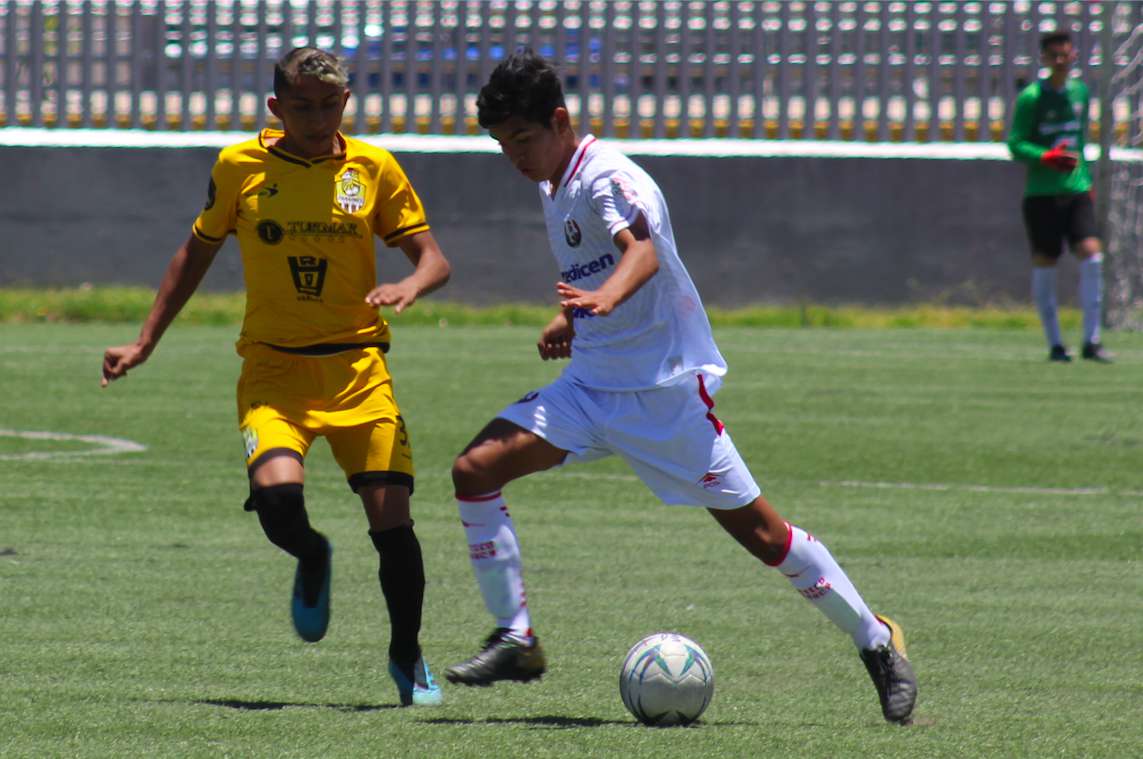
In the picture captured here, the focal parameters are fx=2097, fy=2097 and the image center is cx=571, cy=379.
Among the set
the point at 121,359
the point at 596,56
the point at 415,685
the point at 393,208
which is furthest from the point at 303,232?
the point at 596,56

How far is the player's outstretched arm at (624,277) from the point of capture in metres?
4.92

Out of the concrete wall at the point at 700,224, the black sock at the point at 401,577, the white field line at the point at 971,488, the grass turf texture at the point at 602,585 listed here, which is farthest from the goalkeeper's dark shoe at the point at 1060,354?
the black sock at the point at 401,577

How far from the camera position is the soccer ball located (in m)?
5.06

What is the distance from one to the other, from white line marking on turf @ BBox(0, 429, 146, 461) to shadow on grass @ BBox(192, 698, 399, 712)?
18.3ft

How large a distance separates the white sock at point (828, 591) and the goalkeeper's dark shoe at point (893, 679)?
1.2 inches

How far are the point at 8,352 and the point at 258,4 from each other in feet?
23.1

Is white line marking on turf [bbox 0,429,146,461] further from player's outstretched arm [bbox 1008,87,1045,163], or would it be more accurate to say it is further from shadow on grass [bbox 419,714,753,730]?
player's outstretched arm [bbox 1008,87,1045,163]

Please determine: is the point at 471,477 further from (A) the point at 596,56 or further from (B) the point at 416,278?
(A) the point at 596,56

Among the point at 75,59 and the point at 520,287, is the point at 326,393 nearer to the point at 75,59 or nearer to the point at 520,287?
the point at 520,287

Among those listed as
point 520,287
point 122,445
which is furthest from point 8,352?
point 520,287

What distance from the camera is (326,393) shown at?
558 centimetres

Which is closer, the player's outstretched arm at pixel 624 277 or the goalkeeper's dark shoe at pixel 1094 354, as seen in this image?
the player's outstretched arm at pixel 624 277

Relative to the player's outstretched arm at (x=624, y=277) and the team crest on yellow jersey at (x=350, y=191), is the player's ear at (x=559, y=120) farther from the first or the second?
the team crest on yellow jersey at (x=350, y=191)

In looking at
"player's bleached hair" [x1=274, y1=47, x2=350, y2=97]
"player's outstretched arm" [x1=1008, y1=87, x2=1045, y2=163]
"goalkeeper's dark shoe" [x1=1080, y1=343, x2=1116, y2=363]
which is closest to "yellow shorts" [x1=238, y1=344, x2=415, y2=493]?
"player's bleached hair" [x1=274, y1=47, x2=350, y2=97]
